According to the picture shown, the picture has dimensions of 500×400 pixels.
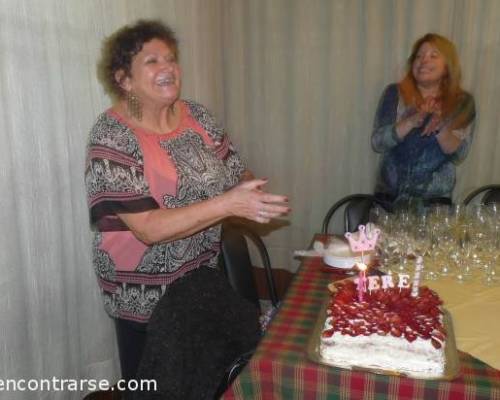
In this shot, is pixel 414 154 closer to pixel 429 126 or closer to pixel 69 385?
pixel 429 126

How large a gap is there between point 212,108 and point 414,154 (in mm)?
1455

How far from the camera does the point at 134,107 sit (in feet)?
6.15

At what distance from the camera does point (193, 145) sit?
1939 millimetres

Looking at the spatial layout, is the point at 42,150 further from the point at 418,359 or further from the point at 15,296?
the point at 418,359

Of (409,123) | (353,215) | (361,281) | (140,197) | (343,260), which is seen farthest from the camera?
(409,123)

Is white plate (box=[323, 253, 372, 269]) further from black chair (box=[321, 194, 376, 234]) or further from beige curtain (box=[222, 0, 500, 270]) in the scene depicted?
beige curtain (box=[222, 0, 500, 270])

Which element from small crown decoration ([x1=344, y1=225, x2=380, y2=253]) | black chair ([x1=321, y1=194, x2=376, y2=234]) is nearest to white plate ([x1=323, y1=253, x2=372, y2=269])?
small crown decoration ([x1=344, y1=225, x2=380, y2=253])

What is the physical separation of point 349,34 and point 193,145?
1.99m

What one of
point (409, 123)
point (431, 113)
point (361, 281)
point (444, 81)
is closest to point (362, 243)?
point (361, 281)

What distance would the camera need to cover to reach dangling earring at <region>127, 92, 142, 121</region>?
1.87 m

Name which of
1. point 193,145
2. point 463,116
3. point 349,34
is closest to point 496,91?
point 463,116

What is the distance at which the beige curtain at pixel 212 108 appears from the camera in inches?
74.6

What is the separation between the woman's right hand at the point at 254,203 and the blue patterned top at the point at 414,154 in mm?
1536

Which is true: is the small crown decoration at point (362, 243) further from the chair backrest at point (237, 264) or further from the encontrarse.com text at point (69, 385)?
the encontrarse.com text at point (69, 385)
